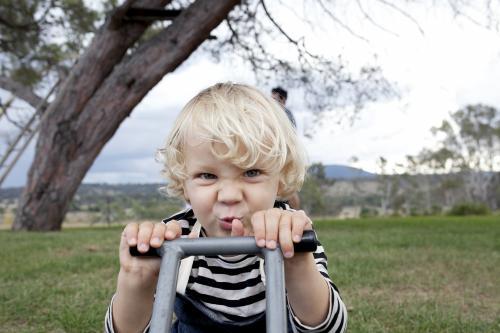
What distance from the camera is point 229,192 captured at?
62.5 inches

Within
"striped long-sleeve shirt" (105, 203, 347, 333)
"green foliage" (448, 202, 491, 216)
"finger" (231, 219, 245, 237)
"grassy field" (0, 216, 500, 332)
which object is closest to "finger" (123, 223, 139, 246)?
"finger" (231, 219, 245, 237)

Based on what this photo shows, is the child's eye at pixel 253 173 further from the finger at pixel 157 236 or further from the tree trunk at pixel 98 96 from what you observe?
the tree trunk at pixel 98 96

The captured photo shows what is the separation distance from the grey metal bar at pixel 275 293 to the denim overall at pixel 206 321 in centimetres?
55

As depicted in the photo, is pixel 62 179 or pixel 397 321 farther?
pixel 62 179

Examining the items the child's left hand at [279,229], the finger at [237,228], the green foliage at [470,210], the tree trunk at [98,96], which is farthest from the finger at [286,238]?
the green foliage at [470,210]

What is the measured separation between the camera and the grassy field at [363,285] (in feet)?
11.3

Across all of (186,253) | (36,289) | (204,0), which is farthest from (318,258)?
(204,0)

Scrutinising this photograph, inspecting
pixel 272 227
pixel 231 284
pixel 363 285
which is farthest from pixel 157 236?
pixel 363 285

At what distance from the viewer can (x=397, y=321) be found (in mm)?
3477

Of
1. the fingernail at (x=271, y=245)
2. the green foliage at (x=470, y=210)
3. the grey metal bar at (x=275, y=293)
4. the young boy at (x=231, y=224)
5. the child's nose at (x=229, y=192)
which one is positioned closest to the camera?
the grey metal bar at (x=275, y=293)

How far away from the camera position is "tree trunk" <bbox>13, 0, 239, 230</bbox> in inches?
416

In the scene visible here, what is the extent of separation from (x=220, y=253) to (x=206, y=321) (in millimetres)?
665

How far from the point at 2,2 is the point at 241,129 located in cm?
1475

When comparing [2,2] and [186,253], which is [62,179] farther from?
[186,253]
